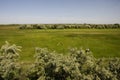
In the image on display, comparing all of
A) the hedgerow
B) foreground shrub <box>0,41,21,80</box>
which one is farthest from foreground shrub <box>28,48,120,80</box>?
foreground shrub <box>0,41,21,80</box>

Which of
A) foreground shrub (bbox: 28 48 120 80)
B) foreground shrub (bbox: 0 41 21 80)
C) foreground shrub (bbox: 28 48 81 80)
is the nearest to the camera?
foreground shrub (bbox: 28 48 81 80)

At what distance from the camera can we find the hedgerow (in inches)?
1250

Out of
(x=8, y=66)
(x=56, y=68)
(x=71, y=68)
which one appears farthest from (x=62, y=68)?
(x=8, y=66)

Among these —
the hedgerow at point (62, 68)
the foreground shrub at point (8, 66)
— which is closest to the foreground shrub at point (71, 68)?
the hedgerow at point (62, 68)

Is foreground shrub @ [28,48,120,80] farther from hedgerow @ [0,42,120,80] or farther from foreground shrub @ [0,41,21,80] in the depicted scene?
foreground shrub @ [0,41,21,80]

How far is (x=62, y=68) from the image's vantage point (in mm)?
31797

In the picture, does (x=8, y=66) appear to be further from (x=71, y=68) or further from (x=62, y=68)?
(x=71, y=68)

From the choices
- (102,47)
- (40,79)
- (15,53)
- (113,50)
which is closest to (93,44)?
(102,47)

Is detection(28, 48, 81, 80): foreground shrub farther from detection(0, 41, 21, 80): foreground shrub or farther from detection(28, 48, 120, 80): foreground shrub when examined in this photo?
detection(0, 41, 21, 80): foreground shrub

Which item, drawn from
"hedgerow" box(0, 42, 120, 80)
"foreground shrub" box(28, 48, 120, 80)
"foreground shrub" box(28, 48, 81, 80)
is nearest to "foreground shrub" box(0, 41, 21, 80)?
"hedgerow" box(0, 42, 120, 80)

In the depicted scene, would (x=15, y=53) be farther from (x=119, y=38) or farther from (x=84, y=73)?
(x=119, y=38)

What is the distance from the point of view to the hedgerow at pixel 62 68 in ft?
104

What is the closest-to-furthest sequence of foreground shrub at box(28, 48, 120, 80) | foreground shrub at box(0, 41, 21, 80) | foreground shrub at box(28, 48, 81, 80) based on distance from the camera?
foreground shrub at box(28, 48, 81, 80) → foreground shrub at box(28, 48, 120, 80) → foreground shrub at box(0, 41, 21, 80)

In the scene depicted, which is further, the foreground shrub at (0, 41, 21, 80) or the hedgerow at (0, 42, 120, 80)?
the foreground shrub at (0, 41, 21, 80)
